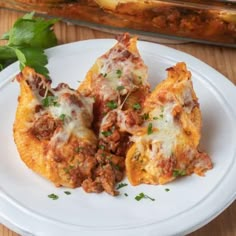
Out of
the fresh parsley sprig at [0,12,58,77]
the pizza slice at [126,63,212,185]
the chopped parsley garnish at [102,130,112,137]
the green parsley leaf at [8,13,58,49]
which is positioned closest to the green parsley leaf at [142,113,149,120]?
the pizza slice at [126,63,212,185]

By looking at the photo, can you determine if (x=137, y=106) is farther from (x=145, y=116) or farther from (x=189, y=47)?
(x=189, y=47)

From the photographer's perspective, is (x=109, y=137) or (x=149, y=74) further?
(x=149, y=74)

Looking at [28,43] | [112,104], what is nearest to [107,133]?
[112,104]

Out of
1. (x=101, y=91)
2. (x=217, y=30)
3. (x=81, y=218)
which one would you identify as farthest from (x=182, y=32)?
(x=81, y=218)

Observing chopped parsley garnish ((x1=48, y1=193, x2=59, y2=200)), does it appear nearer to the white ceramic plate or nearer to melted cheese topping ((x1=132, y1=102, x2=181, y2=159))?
the white ceramic plate

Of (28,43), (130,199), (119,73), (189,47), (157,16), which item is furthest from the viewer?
(189,47)

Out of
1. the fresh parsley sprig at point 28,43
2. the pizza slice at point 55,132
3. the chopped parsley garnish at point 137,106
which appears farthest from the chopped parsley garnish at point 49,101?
the fresh parsley sprig at point 28,43

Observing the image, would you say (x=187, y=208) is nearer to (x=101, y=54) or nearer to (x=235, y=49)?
(x=101, y=54)
